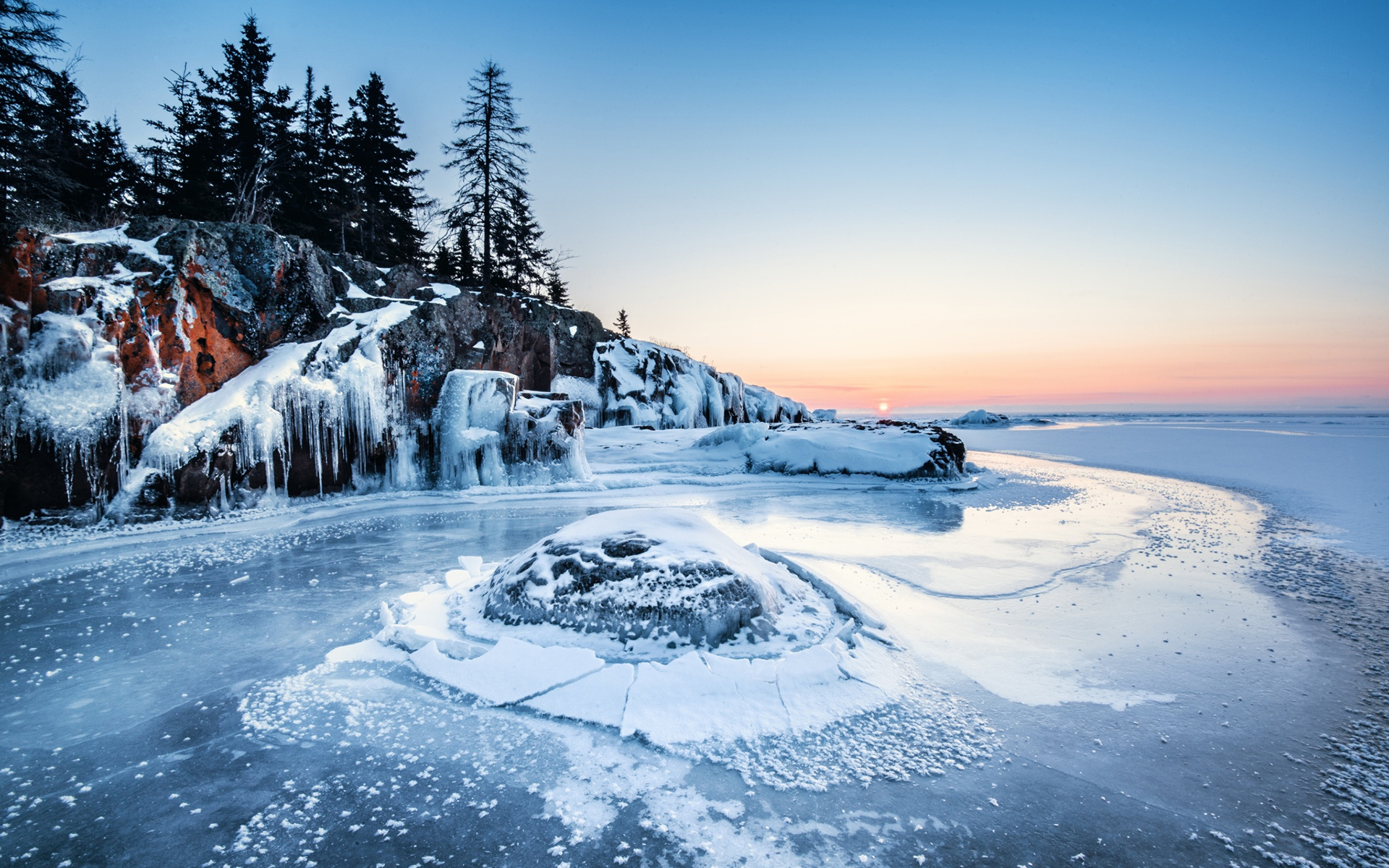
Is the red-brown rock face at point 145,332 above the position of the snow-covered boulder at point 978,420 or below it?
above

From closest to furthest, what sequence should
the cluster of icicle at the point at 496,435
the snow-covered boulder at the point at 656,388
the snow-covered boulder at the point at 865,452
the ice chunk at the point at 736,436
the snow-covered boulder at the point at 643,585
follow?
1. the snow-covered boulder at the point at 643,585
2. the cluster of icicle at the point at 496,435
3. the snow-covered boulder at the point at 865,452
4. the ice chunk at the point at 736,436
5. the snow-covered boulder at the point at 656,388

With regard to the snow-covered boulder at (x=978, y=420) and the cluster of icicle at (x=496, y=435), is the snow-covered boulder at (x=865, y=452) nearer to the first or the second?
the cluster of icicle at (x=496, y=435)

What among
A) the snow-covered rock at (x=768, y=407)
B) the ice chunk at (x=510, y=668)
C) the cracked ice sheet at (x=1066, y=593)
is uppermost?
the snow-covered rock at (x=768, y=407)

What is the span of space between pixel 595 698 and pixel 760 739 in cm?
86

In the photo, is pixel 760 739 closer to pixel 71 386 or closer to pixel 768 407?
pixel 71 386

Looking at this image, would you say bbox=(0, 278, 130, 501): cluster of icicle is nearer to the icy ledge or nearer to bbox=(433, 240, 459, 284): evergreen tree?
the icy ledge

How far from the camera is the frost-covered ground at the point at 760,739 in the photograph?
184 centimetres

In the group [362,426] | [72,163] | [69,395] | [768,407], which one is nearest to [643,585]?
[362,426]

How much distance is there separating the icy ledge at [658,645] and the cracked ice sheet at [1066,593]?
0.61 meters

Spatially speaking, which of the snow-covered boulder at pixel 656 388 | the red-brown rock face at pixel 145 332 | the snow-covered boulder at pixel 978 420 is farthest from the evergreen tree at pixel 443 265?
the snow-covered boulder at pixel 978 420

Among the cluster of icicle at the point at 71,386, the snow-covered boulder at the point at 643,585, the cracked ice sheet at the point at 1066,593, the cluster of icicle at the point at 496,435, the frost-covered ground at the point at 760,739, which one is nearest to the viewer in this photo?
the frost-covered ground at the point at 760,739

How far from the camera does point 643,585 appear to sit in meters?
3.50

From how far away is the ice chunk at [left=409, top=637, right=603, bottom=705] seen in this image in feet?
9.33

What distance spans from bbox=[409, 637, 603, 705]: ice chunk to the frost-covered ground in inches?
4.0
